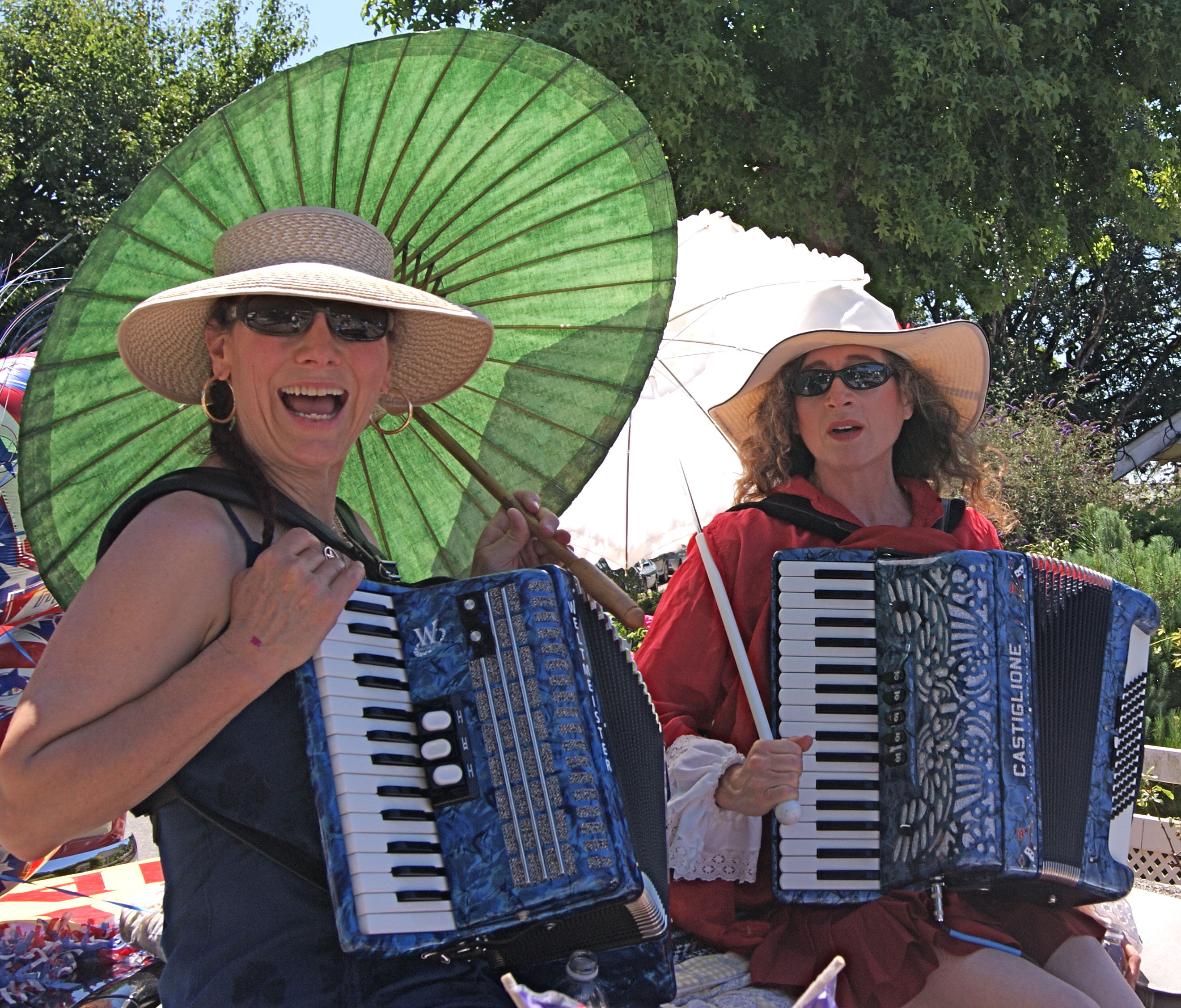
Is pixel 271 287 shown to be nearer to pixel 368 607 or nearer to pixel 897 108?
pixel 368 607

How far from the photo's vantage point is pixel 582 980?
5.74 feet

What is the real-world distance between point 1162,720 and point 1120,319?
19658 mm

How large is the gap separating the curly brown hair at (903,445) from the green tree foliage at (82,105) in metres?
14.6

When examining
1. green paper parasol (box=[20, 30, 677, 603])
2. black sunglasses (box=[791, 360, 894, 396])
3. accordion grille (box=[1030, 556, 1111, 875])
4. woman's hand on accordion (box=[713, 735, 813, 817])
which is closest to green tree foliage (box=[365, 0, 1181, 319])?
black sunglasses (box=[791, 360, 894, 396])

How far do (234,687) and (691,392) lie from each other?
6.29 feet

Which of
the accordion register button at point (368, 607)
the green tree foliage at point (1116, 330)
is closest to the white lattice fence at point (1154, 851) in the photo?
the accordion register button at point (368, 607)

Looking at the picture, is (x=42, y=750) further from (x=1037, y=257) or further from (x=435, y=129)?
(x=1037, y=257)

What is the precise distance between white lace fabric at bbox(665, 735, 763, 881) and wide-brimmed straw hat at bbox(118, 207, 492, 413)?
3.62ft

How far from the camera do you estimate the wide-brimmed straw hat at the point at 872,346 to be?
9.91 ft

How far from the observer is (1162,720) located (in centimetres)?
503

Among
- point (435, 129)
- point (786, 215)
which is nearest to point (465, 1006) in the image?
point (435, 129)

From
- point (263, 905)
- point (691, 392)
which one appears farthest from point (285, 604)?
point (691, 392)

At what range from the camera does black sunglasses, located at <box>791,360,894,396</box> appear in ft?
9.93

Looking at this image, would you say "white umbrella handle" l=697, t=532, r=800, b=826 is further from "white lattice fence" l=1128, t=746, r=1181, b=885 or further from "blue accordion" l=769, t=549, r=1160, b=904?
"white lattice fence" l=1128, t=746, r=1181, b=885
